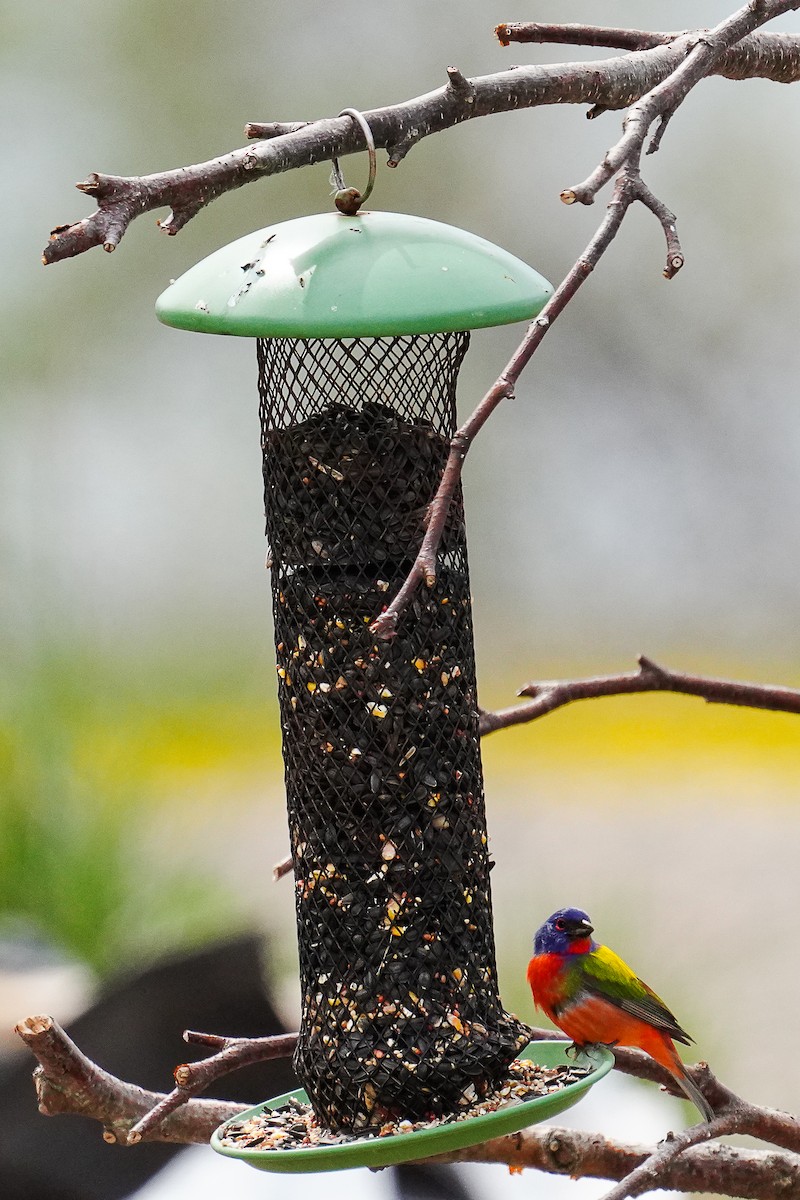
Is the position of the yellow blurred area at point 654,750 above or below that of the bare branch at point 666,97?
below

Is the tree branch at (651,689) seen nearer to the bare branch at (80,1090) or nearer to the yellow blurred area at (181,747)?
the bare branch at (80,1090)

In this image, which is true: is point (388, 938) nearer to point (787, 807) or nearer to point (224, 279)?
point (224, 279)

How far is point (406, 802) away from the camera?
1.76m

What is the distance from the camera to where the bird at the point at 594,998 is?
6.79 ft

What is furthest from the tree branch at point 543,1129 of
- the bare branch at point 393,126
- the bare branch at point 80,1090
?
the bare branch at point 393,126

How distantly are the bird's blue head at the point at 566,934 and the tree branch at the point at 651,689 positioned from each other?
372 mm

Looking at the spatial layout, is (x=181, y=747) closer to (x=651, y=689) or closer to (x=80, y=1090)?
(x=80, y=1090)

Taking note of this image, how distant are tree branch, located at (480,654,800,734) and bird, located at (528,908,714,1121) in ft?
1.27

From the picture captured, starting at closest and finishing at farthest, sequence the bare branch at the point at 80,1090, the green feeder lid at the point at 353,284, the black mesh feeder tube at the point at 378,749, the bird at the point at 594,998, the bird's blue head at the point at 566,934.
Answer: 1. the green feeder lid at the point at 353,284
2. the black mesh feeder tube at the point at 378,749
3. the bare branch at the point at 80,1090
4. the bird at the point at 594,998
5. the bird's blue head at the point at 566,934

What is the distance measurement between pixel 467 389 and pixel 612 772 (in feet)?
5.12

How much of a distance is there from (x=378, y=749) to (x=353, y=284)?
634mm

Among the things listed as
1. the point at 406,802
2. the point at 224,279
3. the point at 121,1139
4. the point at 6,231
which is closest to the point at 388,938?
the point at 406,802

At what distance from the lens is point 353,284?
1.49 meters

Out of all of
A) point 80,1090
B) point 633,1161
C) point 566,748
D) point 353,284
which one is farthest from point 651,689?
point 566,748
